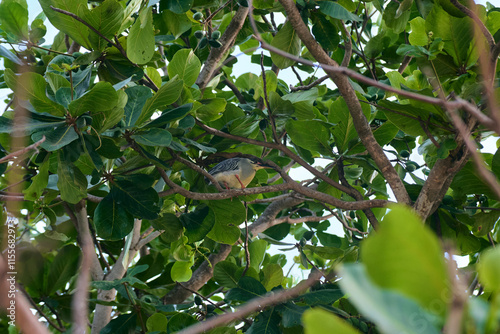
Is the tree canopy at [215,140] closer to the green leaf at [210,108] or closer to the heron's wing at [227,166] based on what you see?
the green leaf at [210,108]

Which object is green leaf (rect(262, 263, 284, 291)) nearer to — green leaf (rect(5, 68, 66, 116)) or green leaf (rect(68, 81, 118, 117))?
green leaf (rect(68, 81, 118, 117))

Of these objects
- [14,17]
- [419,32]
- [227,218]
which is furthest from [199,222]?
[14,17]

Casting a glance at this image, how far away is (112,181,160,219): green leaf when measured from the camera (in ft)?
7.57

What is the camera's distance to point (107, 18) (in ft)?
6.95

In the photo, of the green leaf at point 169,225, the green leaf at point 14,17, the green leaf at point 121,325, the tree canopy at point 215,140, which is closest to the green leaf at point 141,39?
the tree canopy at point 215,140

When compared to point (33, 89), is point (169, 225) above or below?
below

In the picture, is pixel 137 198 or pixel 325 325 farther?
pixel 137 198

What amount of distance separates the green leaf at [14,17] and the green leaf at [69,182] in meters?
1.19

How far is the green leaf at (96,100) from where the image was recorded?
1.80 meters

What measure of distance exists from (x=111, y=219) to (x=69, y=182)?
1.31ft

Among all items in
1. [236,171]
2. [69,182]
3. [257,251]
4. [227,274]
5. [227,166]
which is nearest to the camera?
[69,182]

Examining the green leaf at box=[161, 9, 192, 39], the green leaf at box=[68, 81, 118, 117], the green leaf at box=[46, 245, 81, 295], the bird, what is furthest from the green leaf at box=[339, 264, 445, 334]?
the green leaf at box=[46, 245, 81, 295]

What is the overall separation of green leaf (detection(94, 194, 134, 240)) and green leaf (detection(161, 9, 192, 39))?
103cm

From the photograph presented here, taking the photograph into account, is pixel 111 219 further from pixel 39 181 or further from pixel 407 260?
pixel 407 260
